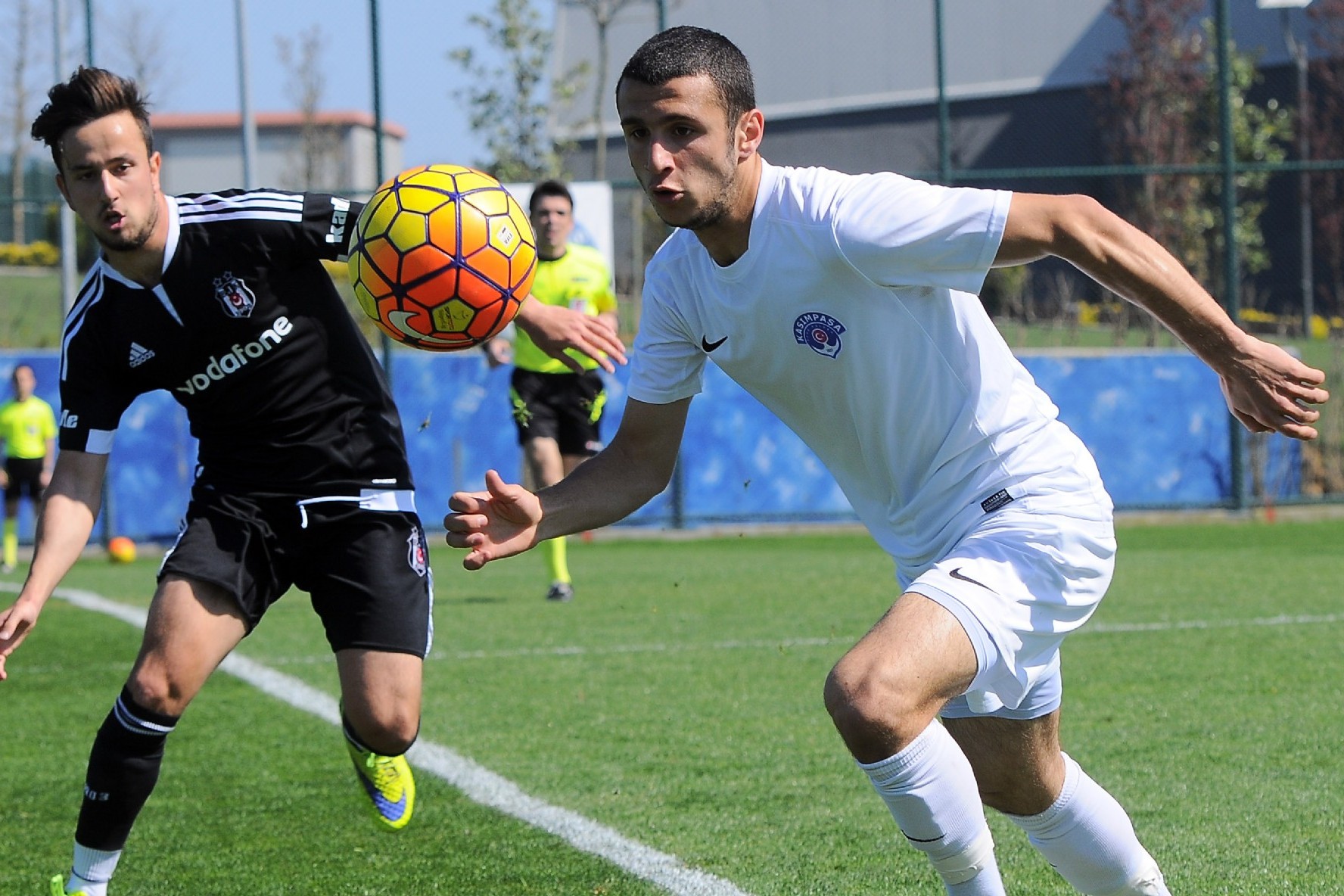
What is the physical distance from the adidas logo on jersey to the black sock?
0.96 meters

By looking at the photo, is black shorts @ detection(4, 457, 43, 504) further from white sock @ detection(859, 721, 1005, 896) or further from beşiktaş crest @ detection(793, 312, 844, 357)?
white sock @ detection(859, 721, 1005, 896)

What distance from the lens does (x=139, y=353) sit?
4.59 m

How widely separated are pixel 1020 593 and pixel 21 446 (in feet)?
49.5

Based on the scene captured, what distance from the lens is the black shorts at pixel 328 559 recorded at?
15.3 feet

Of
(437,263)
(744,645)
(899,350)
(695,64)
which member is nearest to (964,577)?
(899,350)

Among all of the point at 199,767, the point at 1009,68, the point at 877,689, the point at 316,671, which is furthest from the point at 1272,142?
the point at 877,689

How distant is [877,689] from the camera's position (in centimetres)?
296

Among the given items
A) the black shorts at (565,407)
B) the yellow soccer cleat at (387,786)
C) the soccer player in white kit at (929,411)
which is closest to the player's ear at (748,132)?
the soccer player in white kit at (929,411)

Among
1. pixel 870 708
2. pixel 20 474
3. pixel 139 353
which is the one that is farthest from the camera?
pixel 20 474

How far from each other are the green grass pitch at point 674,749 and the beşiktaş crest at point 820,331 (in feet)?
5.20

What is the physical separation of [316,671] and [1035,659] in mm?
5609

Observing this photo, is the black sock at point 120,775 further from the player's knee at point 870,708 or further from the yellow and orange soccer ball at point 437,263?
the player's knee at point 870,708

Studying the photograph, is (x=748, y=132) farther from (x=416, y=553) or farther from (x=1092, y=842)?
(x=416, y=553)

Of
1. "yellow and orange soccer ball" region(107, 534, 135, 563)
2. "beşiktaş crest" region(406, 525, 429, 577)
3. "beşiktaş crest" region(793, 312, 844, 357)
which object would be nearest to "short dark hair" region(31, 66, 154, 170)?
"beşiktaş crest" region(406, 525, 429, 577)
